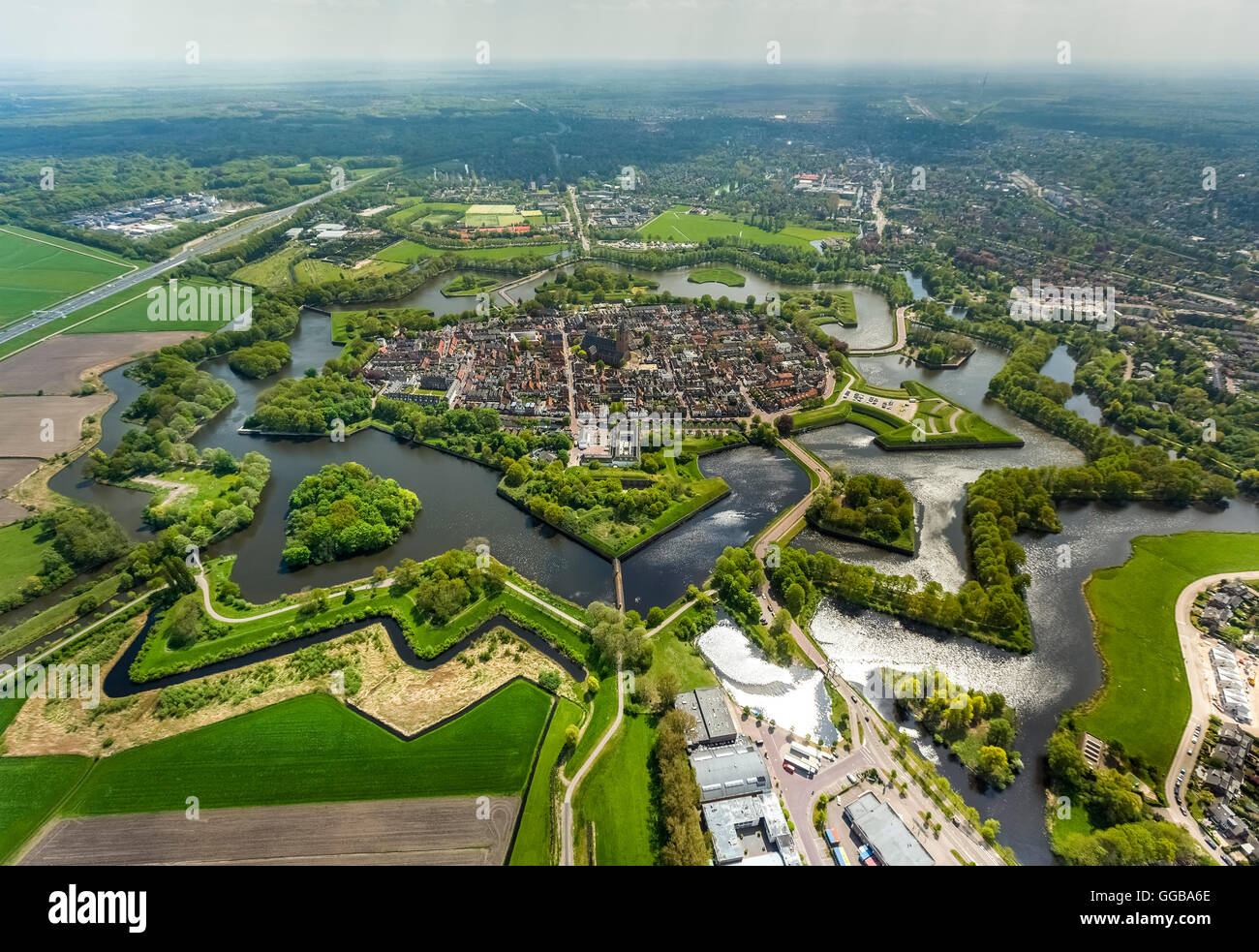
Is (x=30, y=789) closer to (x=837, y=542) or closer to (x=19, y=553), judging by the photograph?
(x=19, y=553)

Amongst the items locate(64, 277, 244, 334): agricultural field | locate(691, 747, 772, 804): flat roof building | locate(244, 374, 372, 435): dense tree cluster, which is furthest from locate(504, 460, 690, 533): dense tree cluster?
locate(64, 277, 244, 334): agricultural field

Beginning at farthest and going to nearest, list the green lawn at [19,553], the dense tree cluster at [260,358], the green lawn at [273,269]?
1. the green lawn at [273,269]
2. the dense tree cluster at [260,358]
3. the green lawn at [19,553]

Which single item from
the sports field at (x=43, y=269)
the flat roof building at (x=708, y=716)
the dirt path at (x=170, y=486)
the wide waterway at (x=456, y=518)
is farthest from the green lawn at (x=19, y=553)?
the sports field at (x=43, y=269)

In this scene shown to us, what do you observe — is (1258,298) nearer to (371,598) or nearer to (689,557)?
(689,557)

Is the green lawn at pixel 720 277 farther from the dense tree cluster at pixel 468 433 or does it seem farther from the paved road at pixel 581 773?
the paved road at pixel 581 773

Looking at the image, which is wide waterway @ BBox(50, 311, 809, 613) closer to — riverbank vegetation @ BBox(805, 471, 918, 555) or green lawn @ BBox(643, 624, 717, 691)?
riverbank vegetation @ BBox(805, 471, 918, 555)
